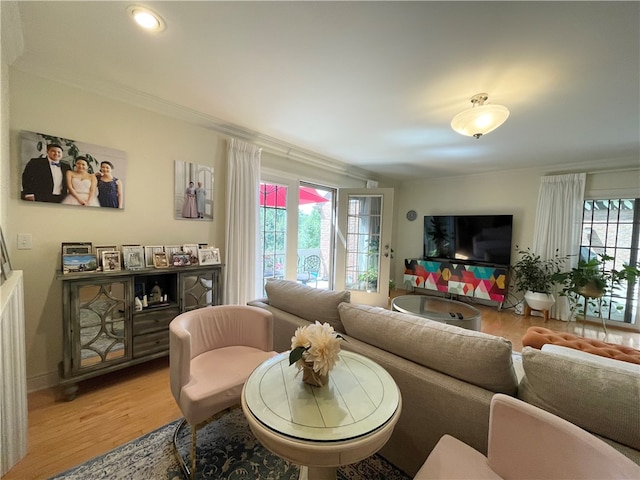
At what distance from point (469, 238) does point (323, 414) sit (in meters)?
4.73

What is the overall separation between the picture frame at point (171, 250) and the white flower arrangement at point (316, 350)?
6.20 feet

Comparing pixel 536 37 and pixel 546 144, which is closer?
pixel 536 37

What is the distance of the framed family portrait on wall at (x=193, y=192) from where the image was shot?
2.62 metres

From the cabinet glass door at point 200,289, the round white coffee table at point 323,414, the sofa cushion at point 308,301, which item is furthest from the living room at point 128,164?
the round white coffee table at point 323,414

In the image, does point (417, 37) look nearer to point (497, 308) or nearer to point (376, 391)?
point (376, 391)

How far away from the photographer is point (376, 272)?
4445 millimetres

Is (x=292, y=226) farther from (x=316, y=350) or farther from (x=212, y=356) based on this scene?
(x=316, y=350)

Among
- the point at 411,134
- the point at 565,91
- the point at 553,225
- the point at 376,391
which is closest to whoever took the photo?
the point at 376,391

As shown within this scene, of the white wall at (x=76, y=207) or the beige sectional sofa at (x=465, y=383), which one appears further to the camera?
the white wall at (x=76, y=207)

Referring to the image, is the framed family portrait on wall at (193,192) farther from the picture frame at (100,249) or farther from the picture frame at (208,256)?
the picture frame at (100,249)

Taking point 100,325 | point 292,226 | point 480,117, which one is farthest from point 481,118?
point 100,325

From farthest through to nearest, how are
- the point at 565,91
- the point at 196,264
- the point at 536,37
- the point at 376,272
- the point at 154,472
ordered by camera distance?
the point at 376,272 → the point at 196,264 → the point at 565,91 → the point at 536,37 → the point at 154,472

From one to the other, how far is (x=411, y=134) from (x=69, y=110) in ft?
10.5

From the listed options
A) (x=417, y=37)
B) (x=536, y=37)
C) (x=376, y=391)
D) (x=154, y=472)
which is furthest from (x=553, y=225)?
(x=154, y=472)
